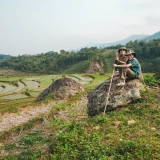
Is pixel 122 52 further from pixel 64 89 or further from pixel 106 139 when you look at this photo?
pixel 64 89

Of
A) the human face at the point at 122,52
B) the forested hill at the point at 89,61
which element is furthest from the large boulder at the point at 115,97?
the forested hill at the point at 89,61

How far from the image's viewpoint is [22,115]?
17266 millimetres

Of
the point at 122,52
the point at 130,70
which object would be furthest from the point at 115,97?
the point at 122,52

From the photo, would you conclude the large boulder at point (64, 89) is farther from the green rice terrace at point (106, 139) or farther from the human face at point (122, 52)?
the human face at point (122, 52)

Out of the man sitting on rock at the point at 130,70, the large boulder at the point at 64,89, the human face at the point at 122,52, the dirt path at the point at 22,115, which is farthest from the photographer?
the large boulder at the point at 64,89

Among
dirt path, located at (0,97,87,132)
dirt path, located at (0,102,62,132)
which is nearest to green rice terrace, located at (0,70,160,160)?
dirt path, located at (0,97,87,132)

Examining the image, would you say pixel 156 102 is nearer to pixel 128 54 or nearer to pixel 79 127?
pixel 128 54

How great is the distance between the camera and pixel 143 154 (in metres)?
6.26

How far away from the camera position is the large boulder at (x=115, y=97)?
1033 centimetres

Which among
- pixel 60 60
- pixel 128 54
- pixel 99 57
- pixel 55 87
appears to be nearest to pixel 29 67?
pixel 60 60

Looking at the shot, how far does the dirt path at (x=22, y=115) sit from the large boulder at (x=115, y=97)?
6424 millimetres

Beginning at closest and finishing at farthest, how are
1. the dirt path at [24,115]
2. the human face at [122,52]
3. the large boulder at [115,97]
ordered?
the large boulder at [115,97] → the human face at [122,52] → the dirt path at [24,115]

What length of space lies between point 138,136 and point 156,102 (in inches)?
130

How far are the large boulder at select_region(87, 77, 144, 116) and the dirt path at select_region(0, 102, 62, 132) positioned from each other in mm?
6424
